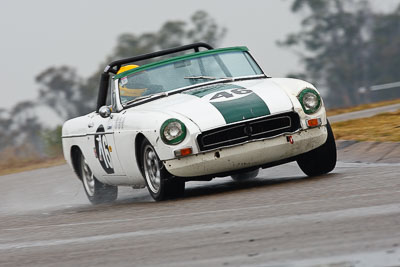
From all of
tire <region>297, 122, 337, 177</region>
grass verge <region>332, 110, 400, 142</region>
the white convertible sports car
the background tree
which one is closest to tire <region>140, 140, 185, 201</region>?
the white convertible sports car

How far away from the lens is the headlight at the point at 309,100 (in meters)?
8.60

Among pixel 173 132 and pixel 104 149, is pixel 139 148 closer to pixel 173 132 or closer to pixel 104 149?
pixel 173 132

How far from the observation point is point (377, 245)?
441 centimetres

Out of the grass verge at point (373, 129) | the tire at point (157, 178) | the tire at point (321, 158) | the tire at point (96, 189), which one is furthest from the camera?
the grass verge at point (373, 129)

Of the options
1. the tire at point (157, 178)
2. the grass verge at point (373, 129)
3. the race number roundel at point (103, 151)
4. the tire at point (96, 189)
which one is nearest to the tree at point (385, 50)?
the grass verge at point (373, 129)

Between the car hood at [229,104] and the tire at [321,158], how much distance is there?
0.66 m

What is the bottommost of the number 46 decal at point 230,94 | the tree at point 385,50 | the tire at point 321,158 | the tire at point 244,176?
the tree at point 385,50

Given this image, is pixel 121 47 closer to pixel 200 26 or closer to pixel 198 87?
pixel 200 26

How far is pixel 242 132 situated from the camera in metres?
8.32

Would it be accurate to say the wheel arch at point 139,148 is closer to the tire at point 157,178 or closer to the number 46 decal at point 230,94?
the tire at point 157,178

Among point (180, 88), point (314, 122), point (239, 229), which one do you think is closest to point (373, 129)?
point (180, 88)

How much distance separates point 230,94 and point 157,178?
1.03 metres

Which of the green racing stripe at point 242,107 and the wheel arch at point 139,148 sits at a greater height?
the green racing stripe at point 242,107

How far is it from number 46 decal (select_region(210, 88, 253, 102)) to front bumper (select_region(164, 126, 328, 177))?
0.50 metres
